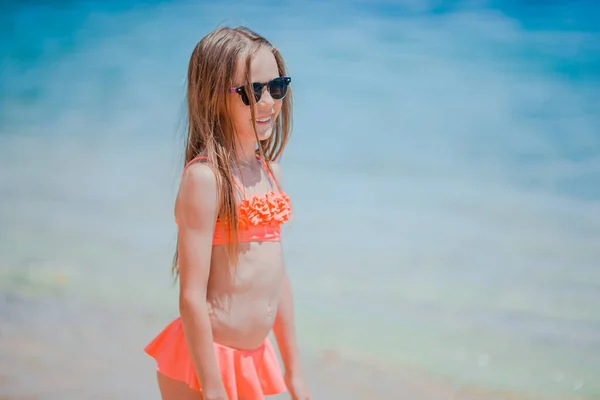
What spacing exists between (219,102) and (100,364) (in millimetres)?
2166

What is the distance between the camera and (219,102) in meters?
1.78

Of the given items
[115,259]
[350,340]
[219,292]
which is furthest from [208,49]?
[115,259]

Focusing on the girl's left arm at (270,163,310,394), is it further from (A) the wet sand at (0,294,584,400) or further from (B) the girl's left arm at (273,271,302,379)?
(A) the wet sand at (0,294,584,400)

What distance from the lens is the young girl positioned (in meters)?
1.67

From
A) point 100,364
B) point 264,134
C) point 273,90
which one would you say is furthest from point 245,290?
point 100,364

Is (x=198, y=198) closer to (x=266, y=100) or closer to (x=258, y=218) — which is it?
(x=258, y=218)

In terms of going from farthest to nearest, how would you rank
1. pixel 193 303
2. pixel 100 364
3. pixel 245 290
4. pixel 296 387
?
pixel 100 364 < pixel 296 387 < pixel 245 290 < pixel 193 303

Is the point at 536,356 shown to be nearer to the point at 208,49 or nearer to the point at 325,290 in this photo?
the point at 325,290

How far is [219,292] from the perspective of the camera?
1.74 meters

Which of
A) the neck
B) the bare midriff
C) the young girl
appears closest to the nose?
the young girl

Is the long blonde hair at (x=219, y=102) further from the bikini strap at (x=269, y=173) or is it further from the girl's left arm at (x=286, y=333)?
the girl's left arm at (x=286, y=333)

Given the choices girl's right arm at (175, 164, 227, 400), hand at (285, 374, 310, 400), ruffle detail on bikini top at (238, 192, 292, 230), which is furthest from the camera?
hand at (285, 374, 310, 400)

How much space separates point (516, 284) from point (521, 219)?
36cm

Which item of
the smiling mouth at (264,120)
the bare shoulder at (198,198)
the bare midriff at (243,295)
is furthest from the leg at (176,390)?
the smiling mouth at (264,120)
